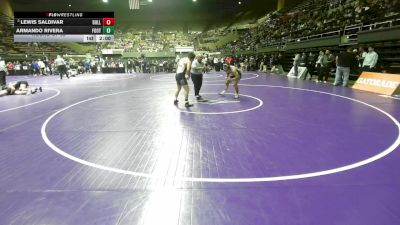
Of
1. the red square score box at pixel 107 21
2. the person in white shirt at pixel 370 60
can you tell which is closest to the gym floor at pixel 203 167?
the person in white shirt at pixel 370 60

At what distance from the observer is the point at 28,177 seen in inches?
160

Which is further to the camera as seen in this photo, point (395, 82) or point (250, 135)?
→ point (395, 82)

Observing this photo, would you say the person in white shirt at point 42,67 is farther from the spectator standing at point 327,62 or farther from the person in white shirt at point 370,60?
the person in white shirt at point 370,60

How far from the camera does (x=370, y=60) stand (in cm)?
1277

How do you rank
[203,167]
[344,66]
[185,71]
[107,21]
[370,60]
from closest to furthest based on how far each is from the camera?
[203,167] → [185,71] → [370,60] → [344,66] → [107,21]

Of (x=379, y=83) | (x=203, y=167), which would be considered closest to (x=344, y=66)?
(x=379, y=83)

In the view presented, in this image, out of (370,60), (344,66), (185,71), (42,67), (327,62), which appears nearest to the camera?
(185,71)

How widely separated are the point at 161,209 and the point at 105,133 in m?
3.49

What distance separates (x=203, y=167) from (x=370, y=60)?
451 inches

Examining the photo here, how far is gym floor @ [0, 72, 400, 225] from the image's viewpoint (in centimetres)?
312

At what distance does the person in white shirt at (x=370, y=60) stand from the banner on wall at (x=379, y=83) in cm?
53

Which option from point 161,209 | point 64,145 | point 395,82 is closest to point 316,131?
point 161,209

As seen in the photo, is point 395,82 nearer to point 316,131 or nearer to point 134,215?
point 316,131

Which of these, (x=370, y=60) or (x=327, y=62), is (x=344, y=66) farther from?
(x=327, y=62)
